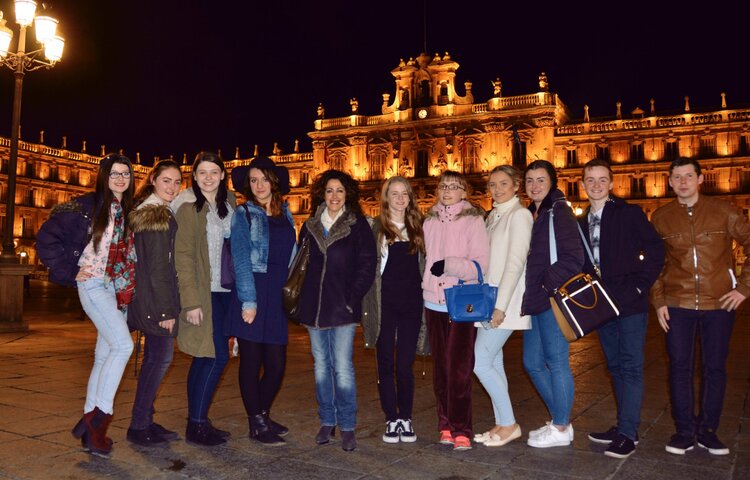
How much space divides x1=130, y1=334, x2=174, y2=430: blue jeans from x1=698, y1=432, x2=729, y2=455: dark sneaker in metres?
3.89

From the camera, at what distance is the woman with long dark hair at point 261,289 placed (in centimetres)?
458

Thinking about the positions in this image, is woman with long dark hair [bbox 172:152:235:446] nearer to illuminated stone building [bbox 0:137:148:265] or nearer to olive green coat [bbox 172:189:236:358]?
olive green coat [bbox 172:189:236:358]

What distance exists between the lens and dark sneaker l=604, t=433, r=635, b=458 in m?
4.31

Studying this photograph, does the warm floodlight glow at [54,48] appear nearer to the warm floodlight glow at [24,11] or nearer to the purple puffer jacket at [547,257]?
the warm floodlight glow at [24,11]

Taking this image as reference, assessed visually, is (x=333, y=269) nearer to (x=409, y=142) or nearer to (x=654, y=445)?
(x=654, y=445)

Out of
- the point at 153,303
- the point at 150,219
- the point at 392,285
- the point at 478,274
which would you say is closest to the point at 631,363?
the point at 478,274

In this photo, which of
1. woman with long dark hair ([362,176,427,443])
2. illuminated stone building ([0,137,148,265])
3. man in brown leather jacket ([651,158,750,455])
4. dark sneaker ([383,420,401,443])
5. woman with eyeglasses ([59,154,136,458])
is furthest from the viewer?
illuminated stone building ([0,137,148,265])

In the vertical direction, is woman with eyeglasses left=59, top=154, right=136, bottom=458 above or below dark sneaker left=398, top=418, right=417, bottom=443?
above

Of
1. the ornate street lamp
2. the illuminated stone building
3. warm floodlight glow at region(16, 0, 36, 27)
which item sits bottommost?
the ornate street lamp

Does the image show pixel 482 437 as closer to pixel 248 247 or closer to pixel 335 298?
pixel 335 298

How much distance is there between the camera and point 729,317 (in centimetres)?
461

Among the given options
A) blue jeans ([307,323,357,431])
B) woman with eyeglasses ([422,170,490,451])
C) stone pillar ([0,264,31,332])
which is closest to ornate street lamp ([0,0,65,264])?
stone pillar ([0,264,31,332])

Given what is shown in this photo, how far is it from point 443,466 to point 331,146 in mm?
47757

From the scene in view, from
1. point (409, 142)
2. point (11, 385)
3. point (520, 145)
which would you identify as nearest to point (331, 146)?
point (409, 142)
